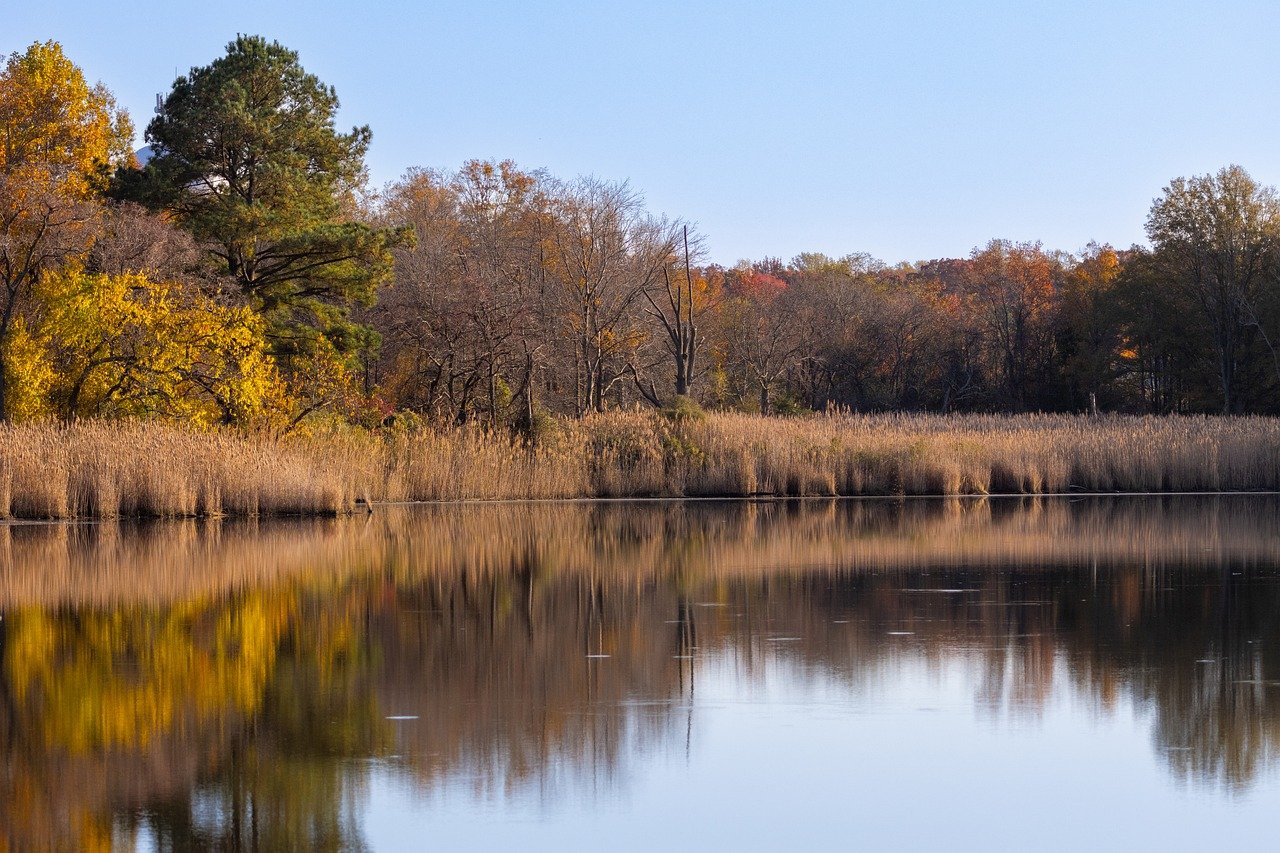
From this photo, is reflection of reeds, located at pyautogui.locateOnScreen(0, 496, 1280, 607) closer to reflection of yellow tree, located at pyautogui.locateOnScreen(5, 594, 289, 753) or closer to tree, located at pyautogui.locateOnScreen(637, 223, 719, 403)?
reflection of yellow tree, located at pyautogui.locateOnScreen(5, 594, 289, 753)

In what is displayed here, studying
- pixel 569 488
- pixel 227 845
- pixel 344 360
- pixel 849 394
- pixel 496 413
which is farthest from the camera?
pixel 849 394

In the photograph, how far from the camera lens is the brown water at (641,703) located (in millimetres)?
6020

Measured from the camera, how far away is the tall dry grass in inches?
952

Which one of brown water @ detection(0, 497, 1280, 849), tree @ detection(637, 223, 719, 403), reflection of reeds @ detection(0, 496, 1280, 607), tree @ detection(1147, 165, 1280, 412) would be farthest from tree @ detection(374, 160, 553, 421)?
tree @ detection(1147, 165, 1280, 412)

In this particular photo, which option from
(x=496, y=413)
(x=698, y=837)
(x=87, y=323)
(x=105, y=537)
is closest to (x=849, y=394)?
(x=496, y=413)

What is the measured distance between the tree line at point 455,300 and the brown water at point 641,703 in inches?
538

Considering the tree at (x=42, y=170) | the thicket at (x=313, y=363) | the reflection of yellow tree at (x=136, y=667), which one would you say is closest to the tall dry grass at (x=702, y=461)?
the thicket at (x=313, y=363)

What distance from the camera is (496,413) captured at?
3528 cm

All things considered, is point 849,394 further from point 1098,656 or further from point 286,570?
point 1098,656

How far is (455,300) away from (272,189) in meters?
6.56

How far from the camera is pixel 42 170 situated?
3359 centimetres

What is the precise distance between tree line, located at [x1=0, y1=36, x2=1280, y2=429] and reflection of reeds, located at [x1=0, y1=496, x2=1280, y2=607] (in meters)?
6.08

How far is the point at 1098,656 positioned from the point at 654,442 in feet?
68.6

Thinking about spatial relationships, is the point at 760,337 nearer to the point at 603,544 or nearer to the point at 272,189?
the point at 272,189
